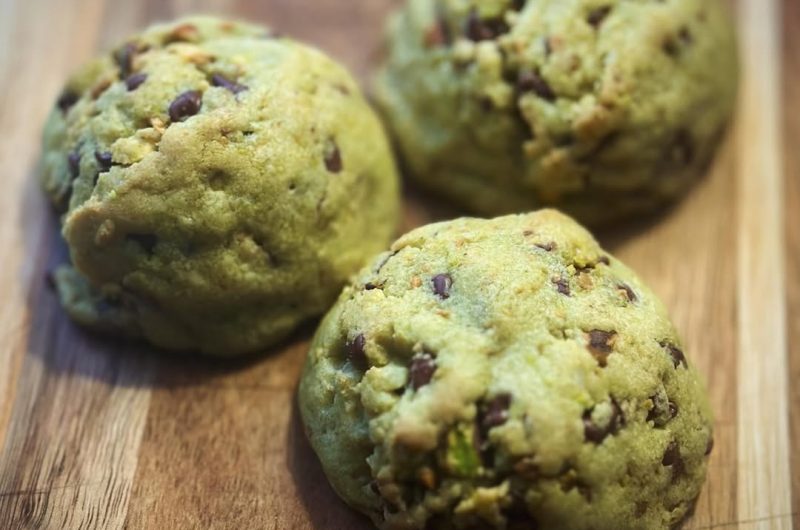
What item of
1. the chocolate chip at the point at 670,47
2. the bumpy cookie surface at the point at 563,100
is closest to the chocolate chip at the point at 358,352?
the bumpy cookie surface at the point at 563,100

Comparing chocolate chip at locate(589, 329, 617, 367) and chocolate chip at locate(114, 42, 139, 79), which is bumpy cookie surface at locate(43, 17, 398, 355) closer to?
chocolate chip at locate(114, 42, 139, 79)

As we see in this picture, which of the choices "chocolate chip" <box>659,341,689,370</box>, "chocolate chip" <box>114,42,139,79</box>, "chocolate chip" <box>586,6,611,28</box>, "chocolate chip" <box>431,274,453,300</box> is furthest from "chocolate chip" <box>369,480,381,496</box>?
"chocolate chip" <box>586,6,611,28</box>

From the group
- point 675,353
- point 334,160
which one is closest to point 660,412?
point 675,353

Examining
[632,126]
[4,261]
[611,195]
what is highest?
[632,126]

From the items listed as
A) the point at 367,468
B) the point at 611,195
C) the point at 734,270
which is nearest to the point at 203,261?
the point at 367,468

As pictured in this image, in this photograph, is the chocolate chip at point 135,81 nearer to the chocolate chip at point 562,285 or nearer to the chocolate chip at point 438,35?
the chocolate chip at point 438,35

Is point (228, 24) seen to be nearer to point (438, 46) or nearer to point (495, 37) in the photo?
point (438, 46)
